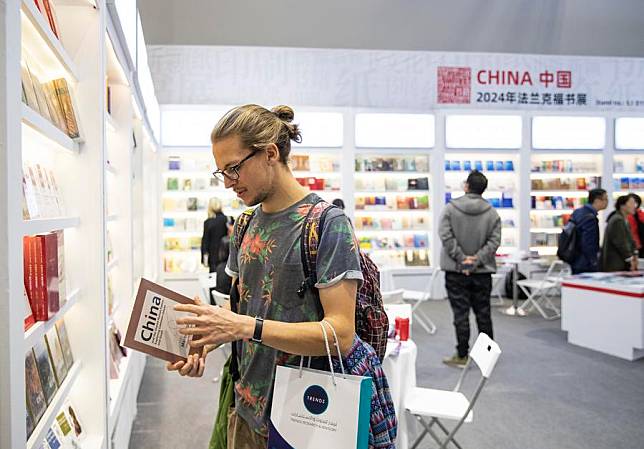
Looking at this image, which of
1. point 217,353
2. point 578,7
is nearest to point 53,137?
point 217,353

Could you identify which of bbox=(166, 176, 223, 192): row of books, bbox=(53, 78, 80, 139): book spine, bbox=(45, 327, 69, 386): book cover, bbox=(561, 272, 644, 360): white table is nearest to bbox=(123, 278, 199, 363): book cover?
bbox=(45, 327, 69, 386): book cover

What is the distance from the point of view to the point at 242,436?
1.75 m

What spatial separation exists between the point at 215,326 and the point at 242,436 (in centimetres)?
48

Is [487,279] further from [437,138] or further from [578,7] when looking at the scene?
[578,7]

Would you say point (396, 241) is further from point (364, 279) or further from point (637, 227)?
point (364, 279)

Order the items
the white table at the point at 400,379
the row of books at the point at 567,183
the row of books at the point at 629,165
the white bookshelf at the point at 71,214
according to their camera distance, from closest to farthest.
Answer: the white bookshelf at the point at 71,214
the white table at the point at 400,379
the row of books at the point at 567,183
the row of books at the point at 629,165

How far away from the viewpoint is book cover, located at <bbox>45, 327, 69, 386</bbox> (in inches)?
80.8

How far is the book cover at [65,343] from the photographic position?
2.25 m

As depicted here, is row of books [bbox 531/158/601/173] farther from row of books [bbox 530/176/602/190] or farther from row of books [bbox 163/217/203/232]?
row of books [bbox 163/217/203/232]

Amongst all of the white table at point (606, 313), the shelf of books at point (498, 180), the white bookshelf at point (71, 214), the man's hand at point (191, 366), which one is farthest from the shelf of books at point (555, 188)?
the man's hand at point (191, 366)

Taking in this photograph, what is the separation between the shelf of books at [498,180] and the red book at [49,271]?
8.22 m

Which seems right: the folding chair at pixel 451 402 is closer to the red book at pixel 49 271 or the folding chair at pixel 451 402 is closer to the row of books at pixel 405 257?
the red book at pixel 49 271

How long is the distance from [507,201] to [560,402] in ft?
18.7

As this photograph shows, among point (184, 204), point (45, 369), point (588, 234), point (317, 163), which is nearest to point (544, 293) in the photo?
point (588, 234)
